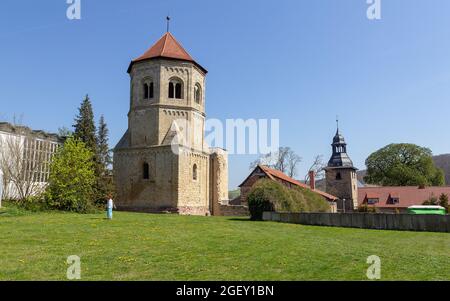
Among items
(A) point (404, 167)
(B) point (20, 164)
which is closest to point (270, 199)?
(B) point (20, 164)

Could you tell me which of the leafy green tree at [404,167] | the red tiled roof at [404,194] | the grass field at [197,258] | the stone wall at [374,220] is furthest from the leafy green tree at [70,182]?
the leafy green tree at [404,167]

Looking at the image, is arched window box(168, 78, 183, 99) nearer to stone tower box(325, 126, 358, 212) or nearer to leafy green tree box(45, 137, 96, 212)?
leafy green tree box(45, 137, 96, 212)

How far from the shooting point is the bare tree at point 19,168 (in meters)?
27.0

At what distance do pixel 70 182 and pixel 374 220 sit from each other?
18.8 m

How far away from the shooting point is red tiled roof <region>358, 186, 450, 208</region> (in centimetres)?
5458

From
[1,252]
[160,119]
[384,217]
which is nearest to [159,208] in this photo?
[160,119]

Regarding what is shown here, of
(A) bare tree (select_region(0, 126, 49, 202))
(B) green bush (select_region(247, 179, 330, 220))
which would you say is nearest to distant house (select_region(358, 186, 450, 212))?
(B) green bush (select_region(247, 179, 330, 220))

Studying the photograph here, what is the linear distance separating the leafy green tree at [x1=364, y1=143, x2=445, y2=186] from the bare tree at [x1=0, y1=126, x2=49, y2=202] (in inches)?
2236

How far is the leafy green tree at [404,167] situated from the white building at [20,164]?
184ft

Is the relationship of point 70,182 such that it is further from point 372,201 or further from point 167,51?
point 372,201

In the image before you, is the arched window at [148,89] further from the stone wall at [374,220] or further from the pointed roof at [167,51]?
the stone wall at [374,220]

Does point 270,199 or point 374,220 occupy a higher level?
point 270,199

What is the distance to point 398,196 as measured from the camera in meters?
56.5
